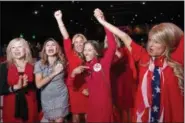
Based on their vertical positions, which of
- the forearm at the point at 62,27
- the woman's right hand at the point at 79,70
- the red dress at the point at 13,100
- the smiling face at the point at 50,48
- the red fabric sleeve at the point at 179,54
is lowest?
the red dress at the point at 13,100

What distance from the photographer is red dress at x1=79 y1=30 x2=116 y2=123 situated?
2883mm

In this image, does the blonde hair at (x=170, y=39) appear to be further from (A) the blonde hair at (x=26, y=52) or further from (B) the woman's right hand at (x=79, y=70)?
(A) the blonde hair at (x=26, y=52)

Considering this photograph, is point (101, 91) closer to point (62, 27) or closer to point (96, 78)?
point (96, 78)

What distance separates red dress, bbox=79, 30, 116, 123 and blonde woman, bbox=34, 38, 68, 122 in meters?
0.36

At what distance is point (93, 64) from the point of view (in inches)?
117

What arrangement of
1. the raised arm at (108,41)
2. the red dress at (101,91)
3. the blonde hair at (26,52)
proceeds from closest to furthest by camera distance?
the raised arm at (108,41)
the red dress at (101,91)
the blonde hair at (26,52)

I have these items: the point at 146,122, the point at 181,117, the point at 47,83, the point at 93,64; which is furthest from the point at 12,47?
the point at 181,117

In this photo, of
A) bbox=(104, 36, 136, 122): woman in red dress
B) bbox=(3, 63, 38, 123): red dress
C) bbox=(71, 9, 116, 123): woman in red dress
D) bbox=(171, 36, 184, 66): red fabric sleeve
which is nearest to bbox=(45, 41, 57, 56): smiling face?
bbox=(3, 63, 38, 123): red dress

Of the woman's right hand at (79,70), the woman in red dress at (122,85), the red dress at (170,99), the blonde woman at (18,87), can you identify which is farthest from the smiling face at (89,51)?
the red dress at (170,99)

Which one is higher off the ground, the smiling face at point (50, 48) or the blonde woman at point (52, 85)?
the smiling face at point (50, 48)

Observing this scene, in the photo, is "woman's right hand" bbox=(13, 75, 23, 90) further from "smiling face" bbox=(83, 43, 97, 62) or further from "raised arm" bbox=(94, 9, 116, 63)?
"raised arm" bbox=(94, 9, 116, 63)

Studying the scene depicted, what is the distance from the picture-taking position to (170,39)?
2449 millimetres

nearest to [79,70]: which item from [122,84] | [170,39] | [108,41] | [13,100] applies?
[108,41]

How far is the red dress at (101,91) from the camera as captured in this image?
9.46 ft
